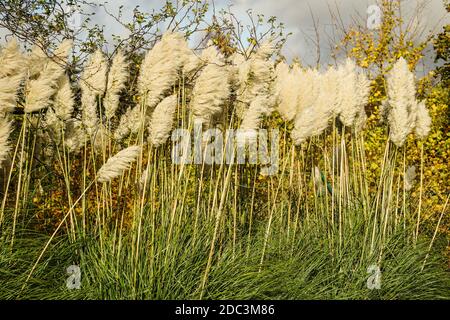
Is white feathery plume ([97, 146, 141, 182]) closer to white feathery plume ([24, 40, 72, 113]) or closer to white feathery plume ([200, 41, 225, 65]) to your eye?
white feathery plume ([24, 40, 72, 113])

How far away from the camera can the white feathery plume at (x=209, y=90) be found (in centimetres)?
414

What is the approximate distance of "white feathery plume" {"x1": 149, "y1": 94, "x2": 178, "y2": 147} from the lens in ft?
13.3

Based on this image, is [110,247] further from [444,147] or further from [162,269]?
[444,147]

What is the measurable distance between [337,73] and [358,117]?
0.51 metres

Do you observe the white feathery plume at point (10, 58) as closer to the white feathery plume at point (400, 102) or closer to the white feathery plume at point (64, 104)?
the white feathery plume at point (64, 104)

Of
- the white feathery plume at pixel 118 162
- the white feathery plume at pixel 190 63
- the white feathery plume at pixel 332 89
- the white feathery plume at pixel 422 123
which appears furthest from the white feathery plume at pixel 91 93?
the white feathery plume at pixel 422 123

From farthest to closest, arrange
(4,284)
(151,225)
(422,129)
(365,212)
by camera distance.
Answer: (422,129), (365,212), (151,225), (4,284)

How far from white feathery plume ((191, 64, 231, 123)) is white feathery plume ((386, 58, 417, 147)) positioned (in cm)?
166

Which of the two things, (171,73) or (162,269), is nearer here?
(162,269)

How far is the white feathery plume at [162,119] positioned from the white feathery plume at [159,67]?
196mm

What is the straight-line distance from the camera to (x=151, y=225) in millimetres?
4184

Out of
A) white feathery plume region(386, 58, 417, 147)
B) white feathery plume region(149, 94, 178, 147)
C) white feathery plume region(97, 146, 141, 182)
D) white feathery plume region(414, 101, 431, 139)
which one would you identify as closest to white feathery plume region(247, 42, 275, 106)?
white feathery plume region(149, 94, 178, 147)

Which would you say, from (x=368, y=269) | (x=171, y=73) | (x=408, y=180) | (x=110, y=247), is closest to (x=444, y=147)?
(x=408, y=180)
